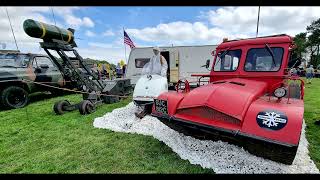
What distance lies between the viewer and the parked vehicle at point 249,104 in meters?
3.03

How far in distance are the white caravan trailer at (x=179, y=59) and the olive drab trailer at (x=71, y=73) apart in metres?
4.03

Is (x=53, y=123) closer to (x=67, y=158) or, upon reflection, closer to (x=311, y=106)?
(x=67, y=158)

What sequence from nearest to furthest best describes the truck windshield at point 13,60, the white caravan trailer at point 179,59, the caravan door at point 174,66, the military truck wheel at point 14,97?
1. the military truck wheel at point 14,97
2. the truck windshield at point 13,60
3. the white caravan trailer at point 179,59
4. the caravan door at point 174,66

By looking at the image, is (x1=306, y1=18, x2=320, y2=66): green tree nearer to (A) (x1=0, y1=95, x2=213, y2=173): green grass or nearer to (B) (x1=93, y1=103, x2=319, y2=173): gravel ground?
(B) (x1=93, y1=103, x2=319, y2=173): gravel ground

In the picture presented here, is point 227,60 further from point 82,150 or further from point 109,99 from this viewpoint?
point 109,99

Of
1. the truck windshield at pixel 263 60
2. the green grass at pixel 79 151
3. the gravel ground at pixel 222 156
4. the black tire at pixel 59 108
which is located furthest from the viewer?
the black tire at pixel 59 108

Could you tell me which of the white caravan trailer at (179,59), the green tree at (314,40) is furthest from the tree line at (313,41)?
the white caravan trailer at (179,59)

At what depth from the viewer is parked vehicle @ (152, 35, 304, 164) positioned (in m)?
3.03

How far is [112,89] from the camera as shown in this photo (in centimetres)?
912

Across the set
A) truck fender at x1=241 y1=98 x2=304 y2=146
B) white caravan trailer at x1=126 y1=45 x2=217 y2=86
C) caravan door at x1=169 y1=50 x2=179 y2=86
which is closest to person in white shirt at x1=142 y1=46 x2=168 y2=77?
truck fender at x1=241 y1=98 x2=304 y2=146

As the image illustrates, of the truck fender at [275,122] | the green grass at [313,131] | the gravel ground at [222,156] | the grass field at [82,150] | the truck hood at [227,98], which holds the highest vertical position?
the truck hood at [227,98]

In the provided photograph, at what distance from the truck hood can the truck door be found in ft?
25.3

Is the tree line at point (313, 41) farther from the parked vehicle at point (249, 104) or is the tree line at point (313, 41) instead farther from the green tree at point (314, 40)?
the parked vehicle at point (249, 104)
